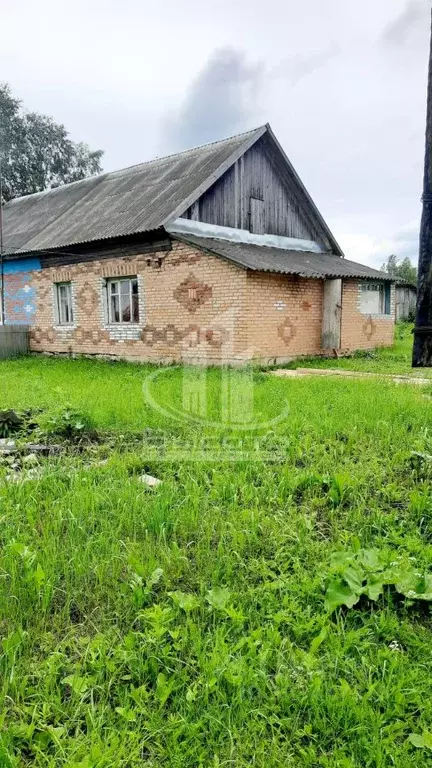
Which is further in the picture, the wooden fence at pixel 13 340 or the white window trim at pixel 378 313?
the wooden fence at pixel 13 340

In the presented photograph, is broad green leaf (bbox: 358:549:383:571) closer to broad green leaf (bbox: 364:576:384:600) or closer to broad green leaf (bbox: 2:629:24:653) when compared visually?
broad green leaf (bbox: 364:576:384:600)

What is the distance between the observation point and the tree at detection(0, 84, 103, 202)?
27.7m

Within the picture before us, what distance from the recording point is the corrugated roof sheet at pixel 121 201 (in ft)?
37.8

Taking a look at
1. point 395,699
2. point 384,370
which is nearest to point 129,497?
point 395,699

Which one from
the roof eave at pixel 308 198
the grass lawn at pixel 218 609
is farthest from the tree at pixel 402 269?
the grass lawn at pixel 218 609

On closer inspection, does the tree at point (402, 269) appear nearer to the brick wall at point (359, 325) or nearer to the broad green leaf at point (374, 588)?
the brick wall at point (359, 325)

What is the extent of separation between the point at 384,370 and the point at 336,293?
3.27m

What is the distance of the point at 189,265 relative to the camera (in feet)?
34.9

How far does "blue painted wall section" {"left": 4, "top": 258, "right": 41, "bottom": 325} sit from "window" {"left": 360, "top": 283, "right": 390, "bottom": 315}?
905cm

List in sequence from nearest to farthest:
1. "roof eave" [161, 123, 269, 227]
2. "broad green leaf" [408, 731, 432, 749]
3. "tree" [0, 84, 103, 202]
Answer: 1. "broad green leaf" [408, 731, 432, 749]
2. "roof eave" [161, 123, 269, 227]
3. "tree" [0, 84, 103, 202]

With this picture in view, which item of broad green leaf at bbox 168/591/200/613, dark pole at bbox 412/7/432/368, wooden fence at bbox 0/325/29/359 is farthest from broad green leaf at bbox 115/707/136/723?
wooden fence at bbox 0/325/29/359

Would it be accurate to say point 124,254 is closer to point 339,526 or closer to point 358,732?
point 339,526

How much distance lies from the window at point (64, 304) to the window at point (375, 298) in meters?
7.90

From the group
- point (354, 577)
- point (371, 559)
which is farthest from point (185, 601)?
point (371, 559)
